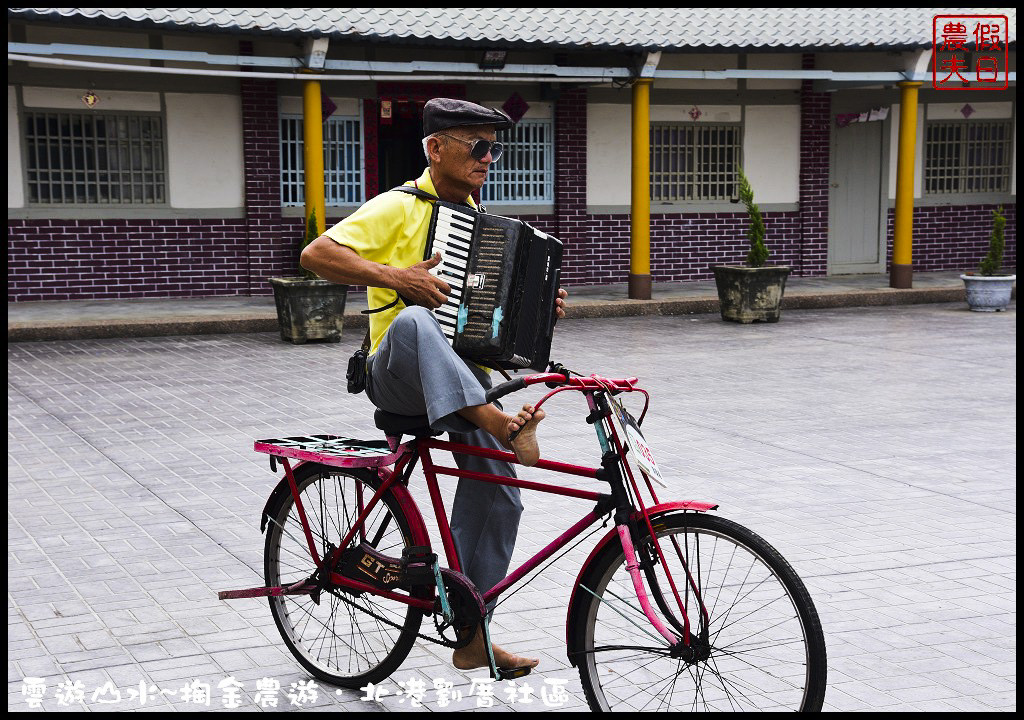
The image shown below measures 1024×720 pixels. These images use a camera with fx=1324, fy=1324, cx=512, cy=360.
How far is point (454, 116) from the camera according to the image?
4.21m

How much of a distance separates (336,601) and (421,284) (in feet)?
4.07

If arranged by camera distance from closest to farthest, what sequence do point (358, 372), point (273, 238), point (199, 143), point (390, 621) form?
point (358, 372)
point (390, 621)
point (199, 143)
point (273, 238)

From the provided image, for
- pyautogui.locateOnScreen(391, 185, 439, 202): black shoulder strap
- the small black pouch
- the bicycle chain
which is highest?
pyautogui.locateOnScreen(391, 185, 439, 202): black shoulder strap

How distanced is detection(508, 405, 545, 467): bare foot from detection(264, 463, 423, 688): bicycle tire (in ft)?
1.94

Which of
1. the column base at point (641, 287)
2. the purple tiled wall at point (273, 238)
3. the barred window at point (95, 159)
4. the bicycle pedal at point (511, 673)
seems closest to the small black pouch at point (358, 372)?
the bicycle pedal at point (511, 673)

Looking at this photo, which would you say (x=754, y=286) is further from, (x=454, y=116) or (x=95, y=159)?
(x=454, y=116)

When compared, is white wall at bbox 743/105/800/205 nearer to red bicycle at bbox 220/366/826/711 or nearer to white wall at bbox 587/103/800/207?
white wall at bbox 587/103/800/207

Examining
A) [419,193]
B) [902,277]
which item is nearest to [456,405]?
[419,193]

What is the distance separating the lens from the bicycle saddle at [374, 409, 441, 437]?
4.14 meters

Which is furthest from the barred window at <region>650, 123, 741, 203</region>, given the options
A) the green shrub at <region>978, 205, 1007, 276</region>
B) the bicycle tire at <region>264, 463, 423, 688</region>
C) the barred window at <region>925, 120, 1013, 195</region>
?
the bicycle tire at <region>264, 463, 423, 688</region>

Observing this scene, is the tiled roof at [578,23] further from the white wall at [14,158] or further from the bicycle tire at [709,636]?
the bicycle tire at [709,636]

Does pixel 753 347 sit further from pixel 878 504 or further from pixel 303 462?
pixel 303 462

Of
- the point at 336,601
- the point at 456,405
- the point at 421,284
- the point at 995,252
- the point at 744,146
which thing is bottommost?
the point at 336,601

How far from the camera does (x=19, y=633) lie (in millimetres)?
4848
